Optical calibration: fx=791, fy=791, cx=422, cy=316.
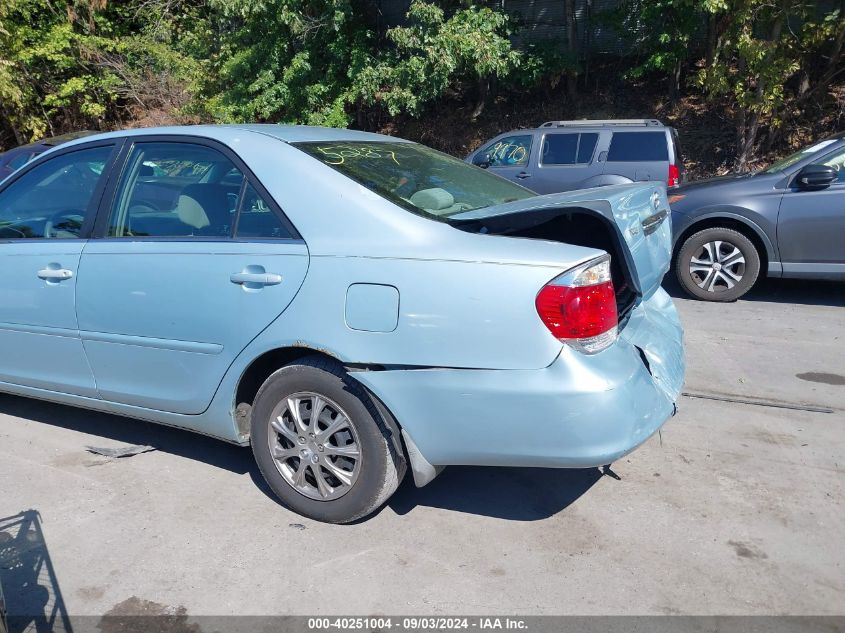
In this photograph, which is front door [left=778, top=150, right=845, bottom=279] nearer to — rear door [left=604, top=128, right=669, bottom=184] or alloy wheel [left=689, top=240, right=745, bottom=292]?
alloy wheel [left=689, top=240, right=745, bottom=292]

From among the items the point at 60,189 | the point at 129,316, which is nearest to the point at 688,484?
the point at 129,316

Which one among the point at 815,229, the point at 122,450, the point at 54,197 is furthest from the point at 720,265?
the point at 54,197

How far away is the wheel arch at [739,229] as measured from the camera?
7.49 metres

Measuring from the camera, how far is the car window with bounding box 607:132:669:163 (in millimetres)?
10695

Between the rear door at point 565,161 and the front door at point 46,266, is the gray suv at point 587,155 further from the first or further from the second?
the front door at point 46,266

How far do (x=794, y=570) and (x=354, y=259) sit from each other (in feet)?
7.23

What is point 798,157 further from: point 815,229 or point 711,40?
point 711,40

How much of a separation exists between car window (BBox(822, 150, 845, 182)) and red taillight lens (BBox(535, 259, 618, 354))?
5.22 metres

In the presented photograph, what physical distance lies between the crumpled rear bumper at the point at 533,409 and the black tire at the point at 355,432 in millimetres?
126

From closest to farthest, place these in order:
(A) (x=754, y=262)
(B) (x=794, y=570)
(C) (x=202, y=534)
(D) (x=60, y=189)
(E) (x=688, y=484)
Answer: (B) (x=794, y=570)
(C) (x=202, y=534)
(E) (x=688, y=484)
(D) (x=60, y=189)
(A) (x=754, y=262)

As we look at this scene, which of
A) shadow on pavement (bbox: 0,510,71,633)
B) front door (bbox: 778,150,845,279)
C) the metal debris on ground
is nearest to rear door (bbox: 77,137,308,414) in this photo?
the metal debris on ground

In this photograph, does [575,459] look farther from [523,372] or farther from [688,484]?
[688,484]

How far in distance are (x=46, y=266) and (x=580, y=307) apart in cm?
294

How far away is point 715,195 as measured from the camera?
7.73 metres
